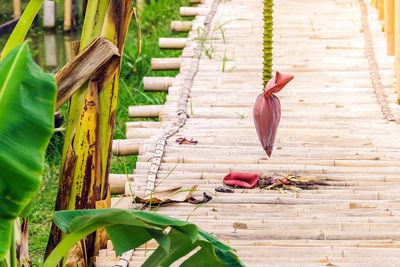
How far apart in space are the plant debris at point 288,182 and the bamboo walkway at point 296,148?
0.04 meters

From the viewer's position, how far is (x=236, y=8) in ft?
15.5

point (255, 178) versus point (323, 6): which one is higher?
point (323, 6)

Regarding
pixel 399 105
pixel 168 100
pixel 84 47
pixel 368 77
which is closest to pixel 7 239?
pixel 84 47

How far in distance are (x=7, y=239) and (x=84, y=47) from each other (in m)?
0.73

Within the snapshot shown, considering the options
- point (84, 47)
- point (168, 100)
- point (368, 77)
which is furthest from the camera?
point (368, 77)

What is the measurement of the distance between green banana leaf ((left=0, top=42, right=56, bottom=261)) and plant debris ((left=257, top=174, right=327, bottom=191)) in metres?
1.21

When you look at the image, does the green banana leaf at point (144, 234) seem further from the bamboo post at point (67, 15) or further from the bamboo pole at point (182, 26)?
the bamboo post at point (67, 15)

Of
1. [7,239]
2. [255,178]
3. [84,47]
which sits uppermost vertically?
[84,47]

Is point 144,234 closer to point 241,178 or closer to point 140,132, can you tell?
point 241,178

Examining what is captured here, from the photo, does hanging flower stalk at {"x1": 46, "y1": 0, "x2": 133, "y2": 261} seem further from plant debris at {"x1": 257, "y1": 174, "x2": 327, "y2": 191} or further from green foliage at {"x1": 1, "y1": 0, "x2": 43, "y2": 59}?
plant debris at {"x1": 257, "y1": 174, "x2": 327, "y2": 191}

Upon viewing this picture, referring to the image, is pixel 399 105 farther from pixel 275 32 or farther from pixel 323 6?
pixel 323 6

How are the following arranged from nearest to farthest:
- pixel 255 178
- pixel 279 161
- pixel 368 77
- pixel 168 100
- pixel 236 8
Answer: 1. pixel 255 178
2. pixel 279 161
3. pixel 168 100
4. pixel 368 77
5. pixel 236 8

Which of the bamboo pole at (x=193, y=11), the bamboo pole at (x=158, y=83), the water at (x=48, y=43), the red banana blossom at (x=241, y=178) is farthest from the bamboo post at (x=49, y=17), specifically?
the red banana blossom at (x=241, y=178)

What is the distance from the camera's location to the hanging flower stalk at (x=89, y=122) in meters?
1.88
